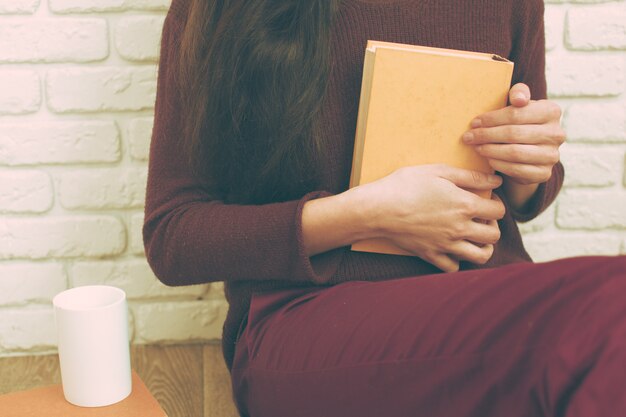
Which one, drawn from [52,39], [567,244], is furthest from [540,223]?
[52,39]

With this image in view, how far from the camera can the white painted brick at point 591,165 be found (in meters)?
1.16

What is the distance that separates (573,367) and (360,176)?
0.36m

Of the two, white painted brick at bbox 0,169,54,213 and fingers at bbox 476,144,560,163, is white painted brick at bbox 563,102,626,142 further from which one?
white painted brick at bbox 0,169,54,213

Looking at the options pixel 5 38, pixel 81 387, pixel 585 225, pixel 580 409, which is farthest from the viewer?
pixel 585 225

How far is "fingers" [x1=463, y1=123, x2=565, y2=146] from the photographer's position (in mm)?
767

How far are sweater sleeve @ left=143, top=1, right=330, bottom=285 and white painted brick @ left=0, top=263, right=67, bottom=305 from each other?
14.9 inches

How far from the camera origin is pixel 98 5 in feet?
3.41

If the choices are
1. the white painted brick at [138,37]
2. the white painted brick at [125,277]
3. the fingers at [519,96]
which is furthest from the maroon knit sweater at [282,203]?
the white painted brick at [125,277]

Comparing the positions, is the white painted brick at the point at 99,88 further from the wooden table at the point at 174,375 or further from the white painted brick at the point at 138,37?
the wooden table at the point at 174,375

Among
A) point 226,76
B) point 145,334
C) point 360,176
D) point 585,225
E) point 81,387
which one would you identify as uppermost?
point 226,76

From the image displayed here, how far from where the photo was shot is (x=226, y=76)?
798mm

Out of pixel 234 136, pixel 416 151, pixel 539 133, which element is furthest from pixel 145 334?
pixel 539 133

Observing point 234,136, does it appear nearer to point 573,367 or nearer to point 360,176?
point 360,176

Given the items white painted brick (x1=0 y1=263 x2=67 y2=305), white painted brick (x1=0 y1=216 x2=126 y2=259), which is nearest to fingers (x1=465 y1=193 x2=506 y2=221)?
white painted brick (x1=0 y1=216 x2=126 y2=259)
